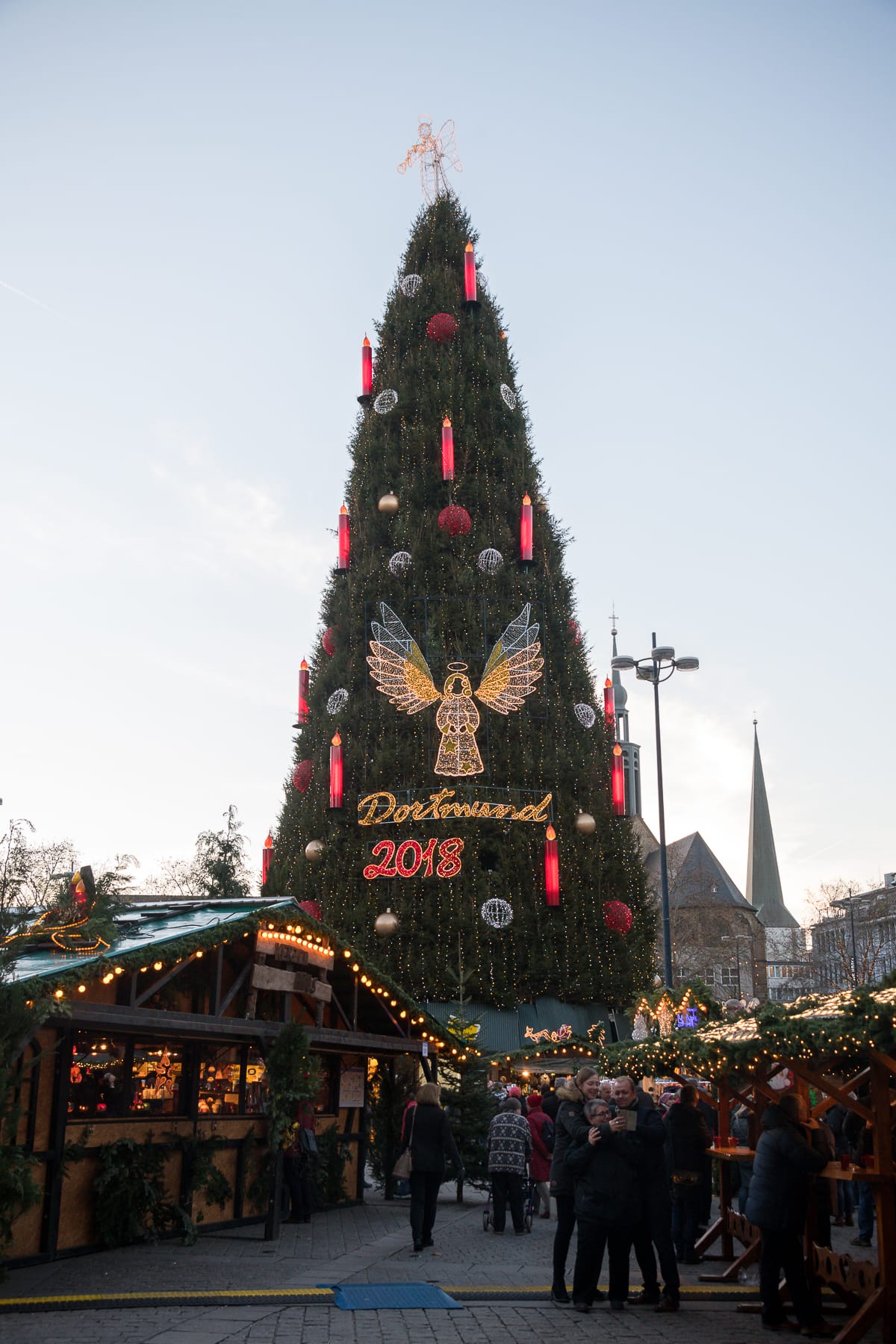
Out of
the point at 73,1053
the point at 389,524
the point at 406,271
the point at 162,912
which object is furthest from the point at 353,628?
the point at 73,1053

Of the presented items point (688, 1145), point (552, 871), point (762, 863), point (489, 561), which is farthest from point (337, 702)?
point (762, 863)

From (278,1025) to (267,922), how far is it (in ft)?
4.95

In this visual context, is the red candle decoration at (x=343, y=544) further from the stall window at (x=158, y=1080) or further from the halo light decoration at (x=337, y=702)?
the stall window at (x=158, y=1080)

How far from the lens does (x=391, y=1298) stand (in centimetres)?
984

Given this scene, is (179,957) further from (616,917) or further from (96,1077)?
(616,917)

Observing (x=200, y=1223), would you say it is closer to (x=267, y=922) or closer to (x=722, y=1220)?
(x=267, y=922)

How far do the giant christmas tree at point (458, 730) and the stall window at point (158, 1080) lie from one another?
18.5 m

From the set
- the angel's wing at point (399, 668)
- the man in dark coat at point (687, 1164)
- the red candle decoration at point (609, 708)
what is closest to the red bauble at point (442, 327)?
the angel's wing at point (399, 668)

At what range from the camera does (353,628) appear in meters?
38.9

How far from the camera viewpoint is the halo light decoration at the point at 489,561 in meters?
37.8

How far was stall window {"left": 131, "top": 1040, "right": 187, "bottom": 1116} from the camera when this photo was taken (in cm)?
1354

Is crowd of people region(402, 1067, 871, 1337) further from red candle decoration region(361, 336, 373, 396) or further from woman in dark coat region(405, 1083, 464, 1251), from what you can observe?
red candle decoration region(361, 336, 373, 396)

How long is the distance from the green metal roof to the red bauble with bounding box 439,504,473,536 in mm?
22373

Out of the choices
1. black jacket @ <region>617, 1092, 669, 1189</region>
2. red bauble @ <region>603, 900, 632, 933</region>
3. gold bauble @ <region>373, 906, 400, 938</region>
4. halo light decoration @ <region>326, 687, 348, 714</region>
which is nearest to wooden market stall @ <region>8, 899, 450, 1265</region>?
black jacket @ <region>617, 1092, 669, 1189</region>
